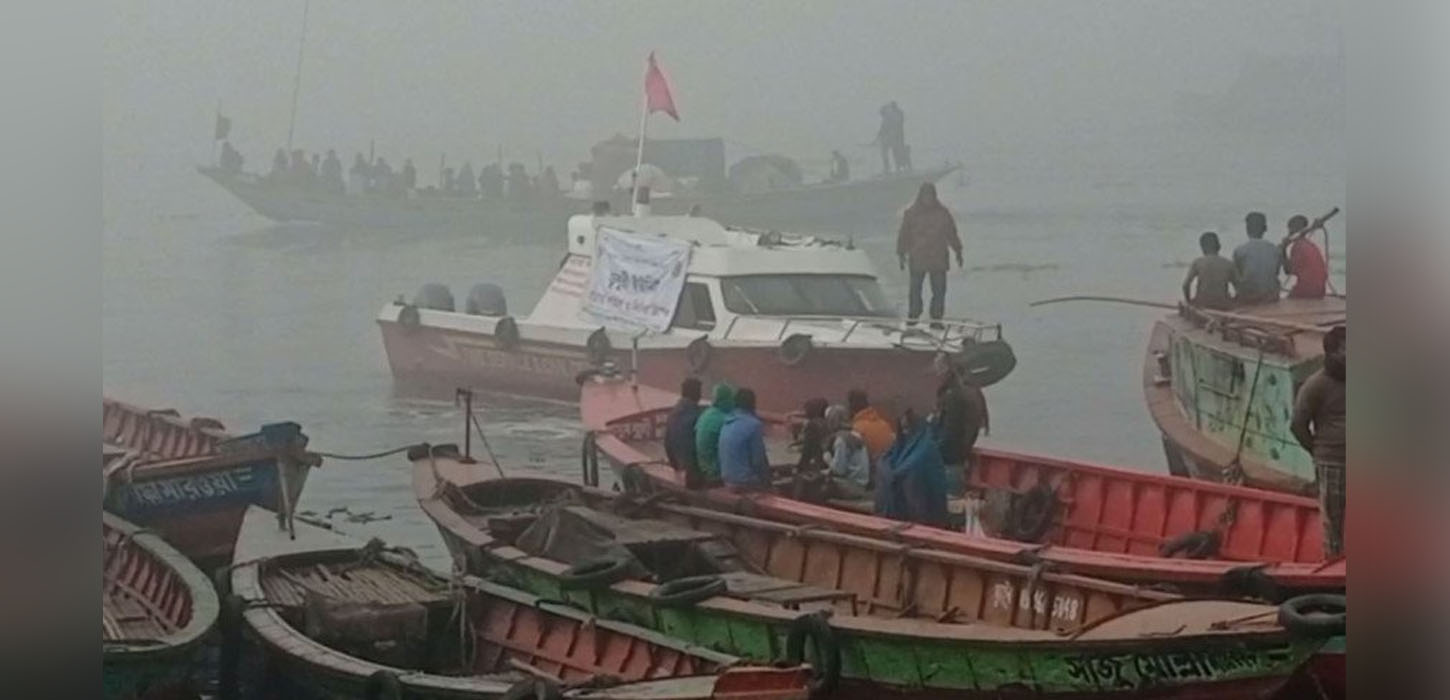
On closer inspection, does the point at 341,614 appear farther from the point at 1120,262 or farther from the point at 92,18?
the point at 1120,262

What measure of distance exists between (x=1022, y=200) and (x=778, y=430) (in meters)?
0.67

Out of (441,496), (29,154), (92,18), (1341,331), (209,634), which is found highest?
(92,18)

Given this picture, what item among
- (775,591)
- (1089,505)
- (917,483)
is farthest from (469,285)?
(1089,505)

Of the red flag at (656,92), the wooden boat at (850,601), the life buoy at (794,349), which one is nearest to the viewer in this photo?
the wooden boat at (850,601)

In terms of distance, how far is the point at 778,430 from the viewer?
14.5ft

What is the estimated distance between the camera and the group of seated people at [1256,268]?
4426mm

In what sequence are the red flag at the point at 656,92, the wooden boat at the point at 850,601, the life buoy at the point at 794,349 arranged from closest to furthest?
1. the wooden boat at the point at 850,601
2. the red flag at the point at 656,92
3. the life buoy at the point at 794,349

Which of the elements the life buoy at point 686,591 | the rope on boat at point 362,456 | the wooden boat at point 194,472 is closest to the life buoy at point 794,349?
the life buoy at point 686,591

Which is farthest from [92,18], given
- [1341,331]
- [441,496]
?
[1341,331]

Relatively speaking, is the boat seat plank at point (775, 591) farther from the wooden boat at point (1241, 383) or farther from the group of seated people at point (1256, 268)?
the group of seated people at point (1256, 268)

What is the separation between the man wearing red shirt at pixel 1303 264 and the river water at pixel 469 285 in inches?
1.2

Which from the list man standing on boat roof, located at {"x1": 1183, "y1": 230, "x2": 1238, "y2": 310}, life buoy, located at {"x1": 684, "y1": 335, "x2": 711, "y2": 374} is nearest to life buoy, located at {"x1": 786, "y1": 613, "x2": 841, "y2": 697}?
life buoy, located at {"x1": 684, "y1": 335, "x2": 711, "y2": 374}

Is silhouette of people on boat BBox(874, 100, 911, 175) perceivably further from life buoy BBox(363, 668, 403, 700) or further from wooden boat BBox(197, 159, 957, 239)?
life buoy BBox(363, 668, 403, 700)

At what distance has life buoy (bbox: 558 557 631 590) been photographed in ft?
14.2
